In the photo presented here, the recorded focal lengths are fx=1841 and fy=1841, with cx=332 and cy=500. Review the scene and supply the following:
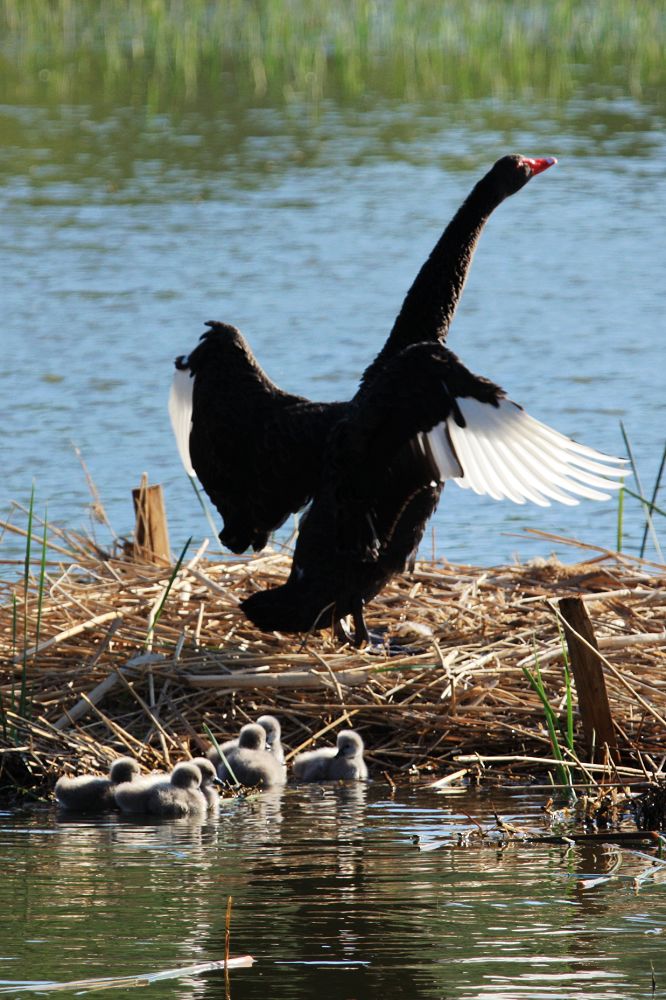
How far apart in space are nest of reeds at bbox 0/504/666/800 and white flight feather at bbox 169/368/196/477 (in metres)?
0.66

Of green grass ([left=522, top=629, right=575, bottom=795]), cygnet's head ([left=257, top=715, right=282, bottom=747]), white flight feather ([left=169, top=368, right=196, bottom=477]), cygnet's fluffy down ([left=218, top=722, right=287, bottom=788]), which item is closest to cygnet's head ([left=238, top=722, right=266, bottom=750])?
cygnet's fluffy down ([left=218, top=722, right=287, bottom=788])

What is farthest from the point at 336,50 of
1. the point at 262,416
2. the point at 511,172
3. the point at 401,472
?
the point at 401,472

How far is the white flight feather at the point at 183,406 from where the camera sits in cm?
758

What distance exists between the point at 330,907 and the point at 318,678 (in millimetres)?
1777

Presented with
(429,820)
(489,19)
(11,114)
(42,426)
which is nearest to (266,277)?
(42,426)

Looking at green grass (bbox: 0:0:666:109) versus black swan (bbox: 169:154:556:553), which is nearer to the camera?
black swan (bbox: 169:154:556:553)

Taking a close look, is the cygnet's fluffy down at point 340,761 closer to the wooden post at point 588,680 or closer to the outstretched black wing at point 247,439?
the wooden post at point 588,680

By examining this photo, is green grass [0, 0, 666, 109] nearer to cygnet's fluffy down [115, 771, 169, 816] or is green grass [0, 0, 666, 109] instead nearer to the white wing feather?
the white wing feather

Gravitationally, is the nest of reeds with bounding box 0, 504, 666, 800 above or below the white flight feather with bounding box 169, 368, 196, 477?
below

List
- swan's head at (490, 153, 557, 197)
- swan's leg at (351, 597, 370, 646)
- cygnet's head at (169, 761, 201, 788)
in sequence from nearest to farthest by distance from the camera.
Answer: cygnet's head at (169, 761, 201, 788)
swan's leg at (351, 597, 370, 646)
swan's head at (490, 153, 557, 197)

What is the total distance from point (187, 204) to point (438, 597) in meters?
12.0

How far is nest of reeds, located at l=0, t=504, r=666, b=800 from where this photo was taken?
6.21m

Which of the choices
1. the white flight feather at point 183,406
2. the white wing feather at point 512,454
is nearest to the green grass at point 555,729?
the white wing feather at point 512,454

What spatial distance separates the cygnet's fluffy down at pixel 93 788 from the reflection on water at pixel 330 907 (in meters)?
0.10
